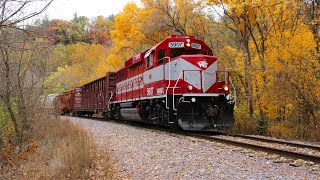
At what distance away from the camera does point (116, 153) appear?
27.4 feet

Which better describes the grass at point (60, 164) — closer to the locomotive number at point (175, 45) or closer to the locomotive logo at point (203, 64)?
the locomotive logo at point (203, 64)

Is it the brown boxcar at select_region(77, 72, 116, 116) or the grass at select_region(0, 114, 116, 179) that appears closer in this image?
the grass at select_region(0, 114, 116, 179)

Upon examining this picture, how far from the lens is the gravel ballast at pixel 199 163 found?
580 cm

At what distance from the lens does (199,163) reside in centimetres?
674

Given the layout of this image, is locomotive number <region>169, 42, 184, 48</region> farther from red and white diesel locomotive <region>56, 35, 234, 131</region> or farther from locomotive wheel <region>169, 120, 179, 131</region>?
locomotive wheel <region>169, 120, 179, 131</region>

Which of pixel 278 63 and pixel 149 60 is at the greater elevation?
pixel 149 60

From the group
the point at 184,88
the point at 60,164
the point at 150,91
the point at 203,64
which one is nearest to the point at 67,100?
the point at 150,91

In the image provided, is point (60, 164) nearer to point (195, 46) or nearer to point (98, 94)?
point (195, 46)

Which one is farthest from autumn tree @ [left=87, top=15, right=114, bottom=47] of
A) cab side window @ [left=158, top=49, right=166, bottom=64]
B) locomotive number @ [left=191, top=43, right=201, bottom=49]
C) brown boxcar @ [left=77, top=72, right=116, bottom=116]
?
locomotive number @ [left=191, top=43, right=201, bottom=49]

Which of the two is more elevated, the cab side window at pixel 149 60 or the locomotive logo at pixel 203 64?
the cab side window at pixel 149 60

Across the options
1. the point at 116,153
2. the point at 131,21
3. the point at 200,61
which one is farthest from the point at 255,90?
the point at 131,21

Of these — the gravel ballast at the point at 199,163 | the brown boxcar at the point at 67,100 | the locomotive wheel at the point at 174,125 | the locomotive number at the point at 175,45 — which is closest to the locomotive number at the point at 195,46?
the locomotive number at the point at 175,45

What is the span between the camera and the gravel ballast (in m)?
5.80

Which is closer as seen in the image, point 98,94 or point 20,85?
point 20,85
